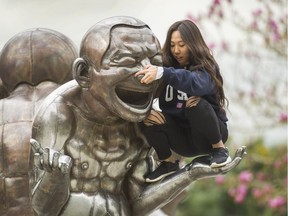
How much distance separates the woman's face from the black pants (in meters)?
0.21

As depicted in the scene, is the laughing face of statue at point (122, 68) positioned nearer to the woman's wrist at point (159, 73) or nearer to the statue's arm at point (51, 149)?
the woman's wrist at point (159, 73)

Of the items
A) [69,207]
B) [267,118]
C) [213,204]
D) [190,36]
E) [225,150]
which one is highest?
[190,36]

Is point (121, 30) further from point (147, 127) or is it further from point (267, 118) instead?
point (267, 118)

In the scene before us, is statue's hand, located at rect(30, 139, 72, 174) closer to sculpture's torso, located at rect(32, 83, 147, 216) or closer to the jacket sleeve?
sculpture's torso, located at rect(32, 83, 147, 216)

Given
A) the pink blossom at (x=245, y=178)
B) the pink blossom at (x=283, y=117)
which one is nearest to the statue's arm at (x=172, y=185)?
the pink blossom at (x=283, y=117)

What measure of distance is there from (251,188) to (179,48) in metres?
→ 10.4

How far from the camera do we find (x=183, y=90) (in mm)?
4391

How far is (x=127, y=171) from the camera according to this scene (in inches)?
192

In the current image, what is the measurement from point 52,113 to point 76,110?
0.11 metres

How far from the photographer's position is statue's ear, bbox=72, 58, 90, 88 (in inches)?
179

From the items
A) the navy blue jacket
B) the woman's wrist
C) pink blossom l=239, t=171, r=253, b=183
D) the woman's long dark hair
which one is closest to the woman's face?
the woman's long dark hair

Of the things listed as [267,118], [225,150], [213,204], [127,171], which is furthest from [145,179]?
[213,204]

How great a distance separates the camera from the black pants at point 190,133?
450 cm

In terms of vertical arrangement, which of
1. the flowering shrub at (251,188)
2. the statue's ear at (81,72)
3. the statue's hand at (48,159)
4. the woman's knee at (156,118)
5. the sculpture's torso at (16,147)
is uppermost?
the statue's ear at (81,72)
